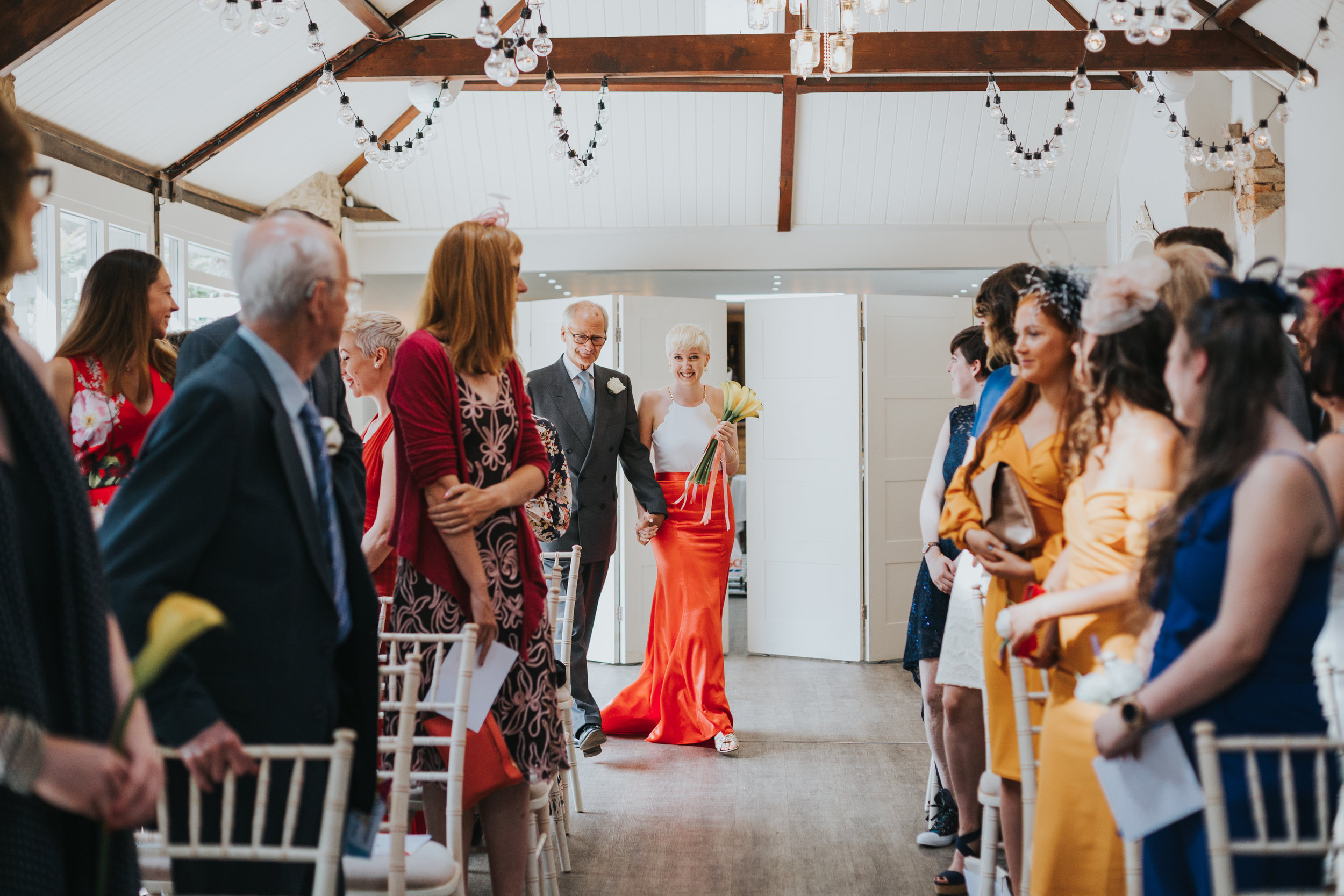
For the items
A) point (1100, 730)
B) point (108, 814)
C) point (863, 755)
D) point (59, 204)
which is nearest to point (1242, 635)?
point (1100, 730)

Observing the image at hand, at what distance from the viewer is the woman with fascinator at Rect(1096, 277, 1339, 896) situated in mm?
1347

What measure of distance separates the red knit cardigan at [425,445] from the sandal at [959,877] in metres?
1.65

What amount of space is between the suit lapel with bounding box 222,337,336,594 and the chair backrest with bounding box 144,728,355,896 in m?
0.25

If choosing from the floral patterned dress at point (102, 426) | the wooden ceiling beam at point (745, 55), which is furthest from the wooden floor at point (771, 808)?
the wooden ceiling beam at point (745, 55)

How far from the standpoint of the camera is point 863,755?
13.9 feet

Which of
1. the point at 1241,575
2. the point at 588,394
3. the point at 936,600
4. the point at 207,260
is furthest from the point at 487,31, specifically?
the point at 207,260

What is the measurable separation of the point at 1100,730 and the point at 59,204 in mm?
6837

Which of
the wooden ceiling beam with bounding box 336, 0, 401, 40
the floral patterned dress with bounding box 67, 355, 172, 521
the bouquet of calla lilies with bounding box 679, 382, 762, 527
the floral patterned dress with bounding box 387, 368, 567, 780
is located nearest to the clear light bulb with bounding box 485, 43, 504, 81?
the bouquet of calla lilies with bounding box 679, 382, 762, 527

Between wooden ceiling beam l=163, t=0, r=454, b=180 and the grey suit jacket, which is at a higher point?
wooden ceiling beam l=163, t=0, r=454, b=180

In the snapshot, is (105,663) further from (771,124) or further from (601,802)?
(771,124)

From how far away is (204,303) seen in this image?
325 inches

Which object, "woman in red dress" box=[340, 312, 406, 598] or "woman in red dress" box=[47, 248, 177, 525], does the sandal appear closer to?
"woman in red dress" box=[340, 312, 406, 598]

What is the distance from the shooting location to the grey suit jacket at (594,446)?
4527mm

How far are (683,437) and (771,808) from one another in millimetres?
1663
